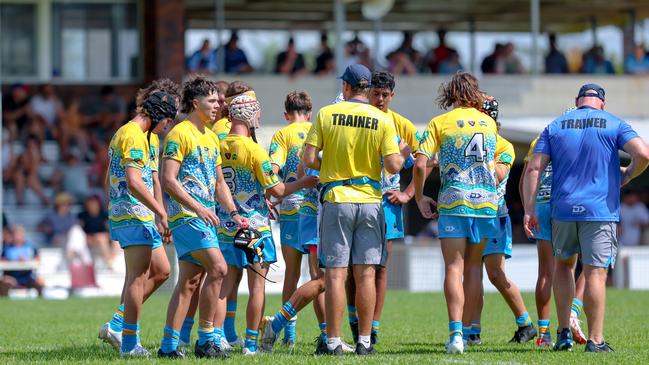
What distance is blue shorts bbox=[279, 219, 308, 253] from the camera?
11.2 m

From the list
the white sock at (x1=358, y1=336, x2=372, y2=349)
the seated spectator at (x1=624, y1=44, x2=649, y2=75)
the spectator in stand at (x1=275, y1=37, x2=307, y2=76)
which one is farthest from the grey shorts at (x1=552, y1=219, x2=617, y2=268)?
the seated spectator at (x1=624, y1=44, x2=649, y2=75)

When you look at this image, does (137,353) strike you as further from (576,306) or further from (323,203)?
(576,306)

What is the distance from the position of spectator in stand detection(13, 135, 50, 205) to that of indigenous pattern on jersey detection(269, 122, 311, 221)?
16.2 metres

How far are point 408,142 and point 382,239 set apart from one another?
49.6 inches

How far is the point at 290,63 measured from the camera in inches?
1077

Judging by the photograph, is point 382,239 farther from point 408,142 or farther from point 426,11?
point 426,11

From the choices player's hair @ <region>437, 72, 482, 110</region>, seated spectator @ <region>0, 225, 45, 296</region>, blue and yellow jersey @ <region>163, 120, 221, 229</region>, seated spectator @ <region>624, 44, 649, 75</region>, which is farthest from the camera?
seated spectator @ <region>624, 44, 649, 75</region>

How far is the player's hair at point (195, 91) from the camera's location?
392 inches

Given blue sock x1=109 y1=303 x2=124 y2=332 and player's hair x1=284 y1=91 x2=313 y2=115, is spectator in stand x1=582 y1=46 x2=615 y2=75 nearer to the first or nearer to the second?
player's hair x1=284 y1=91 x2=313 y2=115

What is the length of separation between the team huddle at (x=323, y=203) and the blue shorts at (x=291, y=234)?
0.17 meters

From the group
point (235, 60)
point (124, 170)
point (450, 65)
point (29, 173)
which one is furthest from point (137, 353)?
point (450, 65)

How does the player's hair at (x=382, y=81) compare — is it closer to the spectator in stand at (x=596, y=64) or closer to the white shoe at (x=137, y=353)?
the white shoe at (x=137, y=353)

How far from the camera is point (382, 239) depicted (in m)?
10.2

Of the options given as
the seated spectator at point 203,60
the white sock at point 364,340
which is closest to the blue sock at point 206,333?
the white sock at point 364,340
